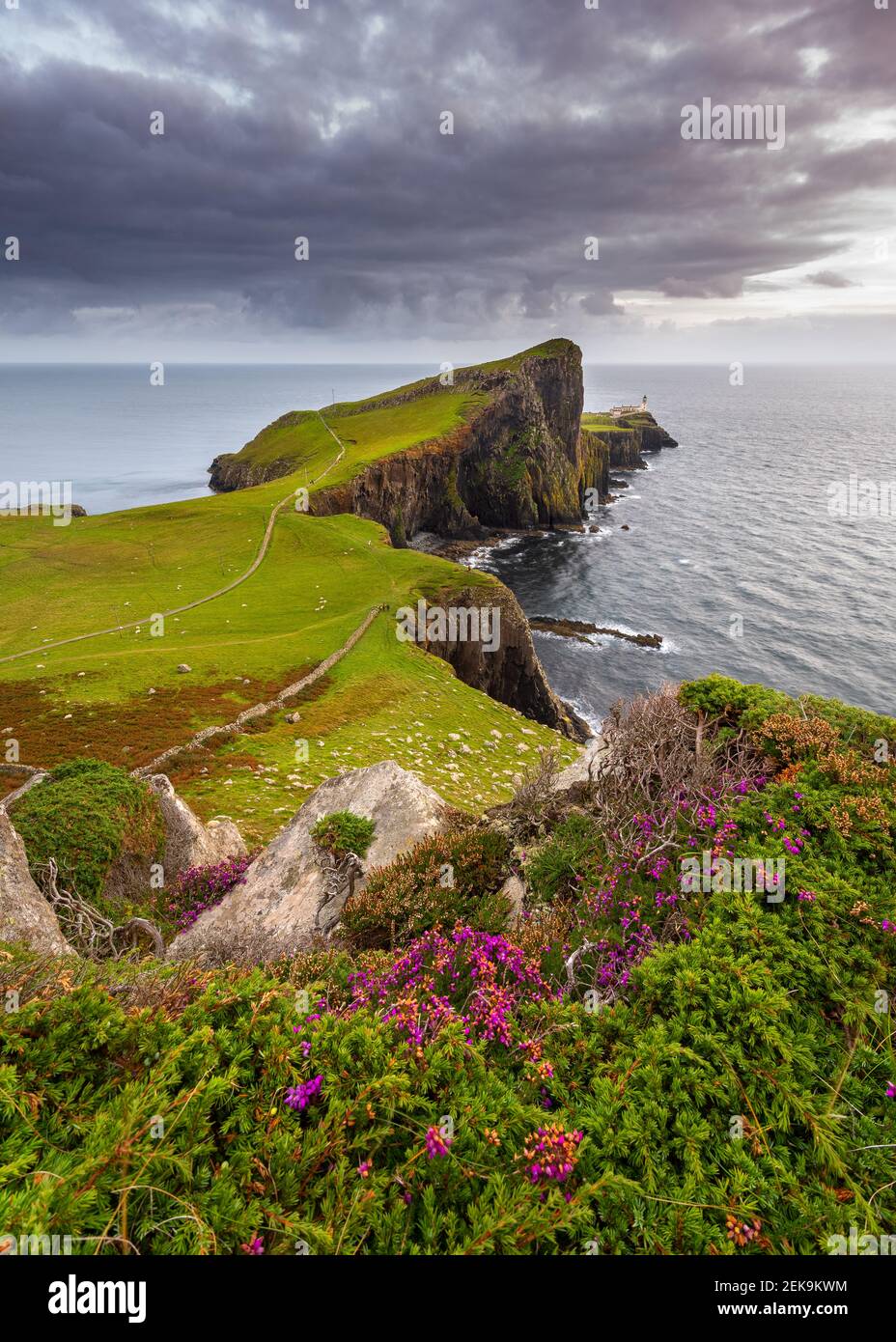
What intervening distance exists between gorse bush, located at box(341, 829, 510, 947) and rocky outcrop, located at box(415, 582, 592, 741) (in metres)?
38.7

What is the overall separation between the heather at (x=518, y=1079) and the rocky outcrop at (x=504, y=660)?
42.0m

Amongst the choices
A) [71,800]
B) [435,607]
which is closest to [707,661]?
[435,607]

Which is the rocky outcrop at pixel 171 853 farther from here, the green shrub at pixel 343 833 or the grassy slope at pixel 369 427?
the grassy slope at pixel 369 427

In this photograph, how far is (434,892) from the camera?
8.77m

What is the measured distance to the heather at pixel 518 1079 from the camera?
11.1 ft

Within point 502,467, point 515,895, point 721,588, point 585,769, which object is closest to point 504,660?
point 585,769

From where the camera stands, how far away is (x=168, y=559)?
67.9 metres

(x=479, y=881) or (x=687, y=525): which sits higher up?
(x=687, y=525)

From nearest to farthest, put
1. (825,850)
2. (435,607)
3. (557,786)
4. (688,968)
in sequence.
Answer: (688,968) < (825,850) < (557,786) < (435,607)

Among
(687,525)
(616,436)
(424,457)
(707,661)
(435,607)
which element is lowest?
(707,661)

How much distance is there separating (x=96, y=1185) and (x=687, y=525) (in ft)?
444

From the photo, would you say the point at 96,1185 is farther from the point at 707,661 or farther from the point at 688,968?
the point at 707,661

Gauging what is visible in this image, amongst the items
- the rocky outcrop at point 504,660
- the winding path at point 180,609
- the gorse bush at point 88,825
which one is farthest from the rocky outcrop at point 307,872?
the winding path at point 180,609

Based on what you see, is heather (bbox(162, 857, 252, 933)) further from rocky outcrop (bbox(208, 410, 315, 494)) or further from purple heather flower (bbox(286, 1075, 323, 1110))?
rocky outcrop (bbox(208, 410, 315, 494))
